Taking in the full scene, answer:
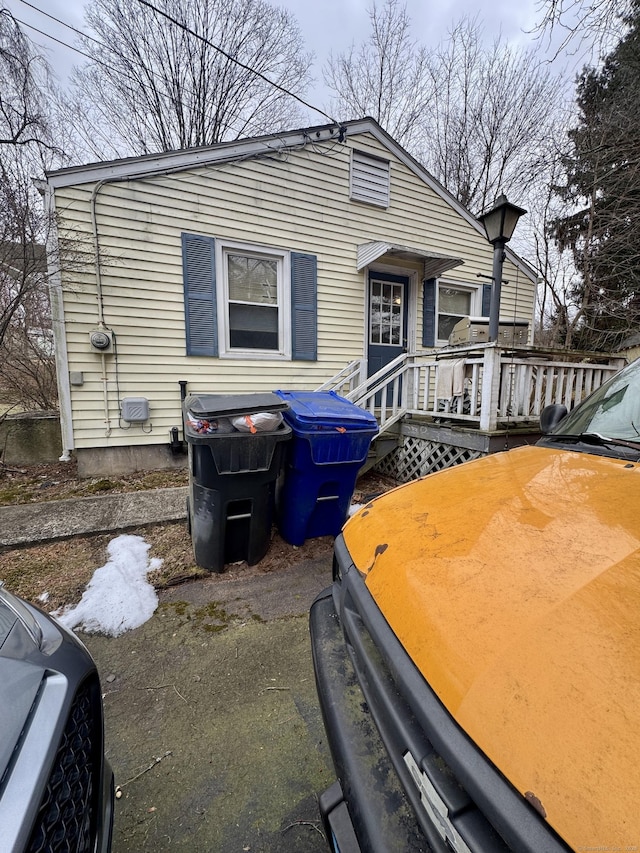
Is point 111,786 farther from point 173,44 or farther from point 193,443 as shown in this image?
point 173,44

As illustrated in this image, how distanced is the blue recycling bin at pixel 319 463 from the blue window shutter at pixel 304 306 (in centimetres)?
283

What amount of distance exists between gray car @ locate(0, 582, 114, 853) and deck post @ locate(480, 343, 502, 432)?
3.82 m

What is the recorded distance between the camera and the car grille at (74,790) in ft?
2.48

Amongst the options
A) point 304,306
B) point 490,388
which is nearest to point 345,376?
point 304,306

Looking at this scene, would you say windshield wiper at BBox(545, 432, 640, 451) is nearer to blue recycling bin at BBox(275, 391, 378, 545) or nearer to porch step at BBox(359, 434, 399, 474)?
blue recycling bin at BBox(275, 391, 378, 545)

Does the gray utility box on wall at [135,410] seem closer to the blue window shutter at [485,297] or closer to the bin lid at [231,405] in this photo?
the bin lid at [231,405]

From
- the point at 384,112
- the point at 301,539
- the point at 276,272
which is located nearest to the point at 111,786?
the point at 301,539

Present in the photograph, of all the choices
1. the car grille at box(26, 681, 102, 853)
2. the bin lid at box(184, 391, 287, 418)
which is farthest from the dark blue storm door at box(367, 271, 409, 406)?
the car grille at box(26, 681, 102, 853)

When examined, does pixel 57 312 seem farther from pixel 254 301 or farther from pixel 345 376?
pixel 345 376

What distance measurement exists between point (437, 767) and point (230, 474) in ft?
6.51

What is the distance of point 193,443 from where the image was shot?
7.96ft

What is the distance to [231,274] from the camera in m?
5.45

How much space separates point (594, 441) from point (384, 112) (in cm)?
1480

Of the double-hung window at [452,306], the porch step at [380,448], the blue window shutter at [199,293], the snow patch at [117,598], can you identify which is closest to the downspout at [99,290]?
the blue window shutter at [199,293]
